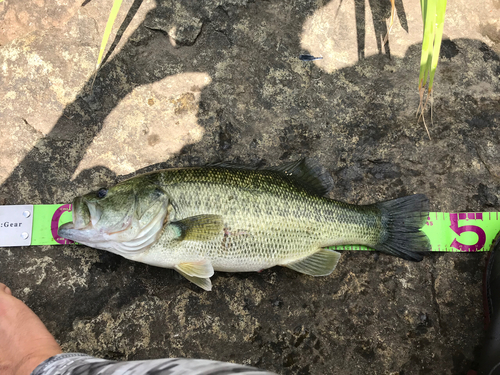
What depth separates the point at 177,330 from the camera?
287 cm

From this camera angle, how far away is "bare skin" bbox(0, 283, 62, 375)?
8.27ft

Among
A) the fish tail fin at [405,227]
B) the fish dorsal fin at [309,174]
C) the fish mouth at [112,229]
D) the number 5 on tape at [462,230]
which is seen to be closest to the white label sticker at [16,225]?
the fish mouth at [112,229]

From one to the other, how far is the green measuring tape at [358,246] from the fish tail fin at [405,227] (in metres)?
0.25

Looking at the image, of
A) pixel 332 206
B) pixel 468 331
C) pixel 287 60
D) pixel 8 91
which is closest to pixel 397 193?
pixel 332 206

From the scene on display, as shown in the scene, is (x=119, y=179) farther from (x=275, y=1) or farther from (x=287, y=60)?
(x=275, y=1)

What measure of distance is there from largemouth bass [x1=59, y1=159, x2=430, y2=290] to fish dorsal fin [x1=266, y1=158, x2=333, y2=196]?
4.2 inches

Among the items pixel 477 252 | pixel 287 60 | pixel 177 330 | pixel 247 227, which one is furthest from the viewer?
pixel 287 60

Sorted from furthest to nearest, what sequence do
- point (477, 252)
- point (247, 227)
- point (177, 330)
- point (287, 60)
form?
point (287, 60), point (477, 252), point (177, 330), point (247, 227)

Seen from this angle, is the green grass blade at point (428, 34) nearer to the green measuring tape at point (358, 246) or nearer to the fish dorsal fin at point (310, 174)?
the fish dorsal fin at point (310, 174)

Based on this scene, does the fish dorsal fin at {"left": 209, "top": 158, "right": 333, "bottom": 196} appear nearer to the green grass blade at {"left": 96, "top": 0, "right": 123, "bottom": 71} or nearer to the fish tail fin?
the fish tail fin

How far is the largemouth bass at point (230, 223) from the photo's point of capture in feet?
8.55

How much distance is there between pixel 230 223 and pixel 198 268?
42 cm

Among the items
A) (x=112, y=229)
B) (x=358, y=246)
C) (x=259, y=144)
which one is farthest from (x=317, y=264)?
(x=112, y=229)

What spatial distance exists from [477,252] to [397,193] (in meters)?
0.83
